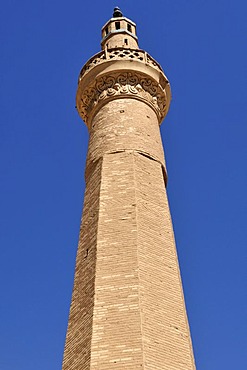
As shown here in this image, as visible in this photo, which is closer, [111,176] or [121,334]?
[121,334]

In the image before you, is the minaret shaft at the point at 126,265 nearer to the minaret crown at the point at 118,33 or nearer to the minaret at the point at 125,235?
the minaret at the point at 125,235

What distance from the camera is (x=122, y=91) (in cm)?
856

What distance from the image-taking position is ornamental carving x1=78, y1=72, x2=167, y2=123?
339 inches

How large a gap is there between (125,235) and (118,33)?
5.26 m

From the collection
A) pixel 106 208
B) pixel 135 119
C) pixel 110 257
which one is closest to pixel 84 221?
pixel 106 208

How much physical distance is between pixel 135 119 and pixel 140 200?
5.82ft

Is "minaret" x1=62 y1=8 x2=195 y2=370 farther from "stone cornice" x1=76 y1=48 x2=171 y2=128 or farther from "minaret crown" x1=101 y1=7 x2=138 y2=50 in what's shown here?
"minaret crown" x1=101 y1=7 x2=138 y2=50

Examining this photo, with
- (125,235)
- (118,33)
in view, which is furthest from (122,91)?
(125,235)

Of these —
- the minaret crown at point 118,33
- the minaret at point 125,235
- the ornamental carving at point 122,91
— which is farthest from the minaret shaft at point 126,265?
the minaret crown at point 118,33

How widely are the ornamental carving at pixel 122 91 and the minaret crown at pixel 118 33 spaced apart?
3.18ft

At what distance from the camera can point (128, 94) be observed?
852 centimetres

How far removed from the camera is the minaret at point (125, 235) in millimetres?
5332

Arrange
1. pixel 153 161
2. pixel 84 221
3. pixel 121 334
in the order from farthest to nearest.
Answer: pixel 153 161 → pixel 84 221 → pixel 121 334

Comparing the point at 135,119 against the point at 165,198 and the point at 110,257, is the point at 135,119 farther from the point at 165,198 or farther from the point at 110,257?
the point at 110,257
